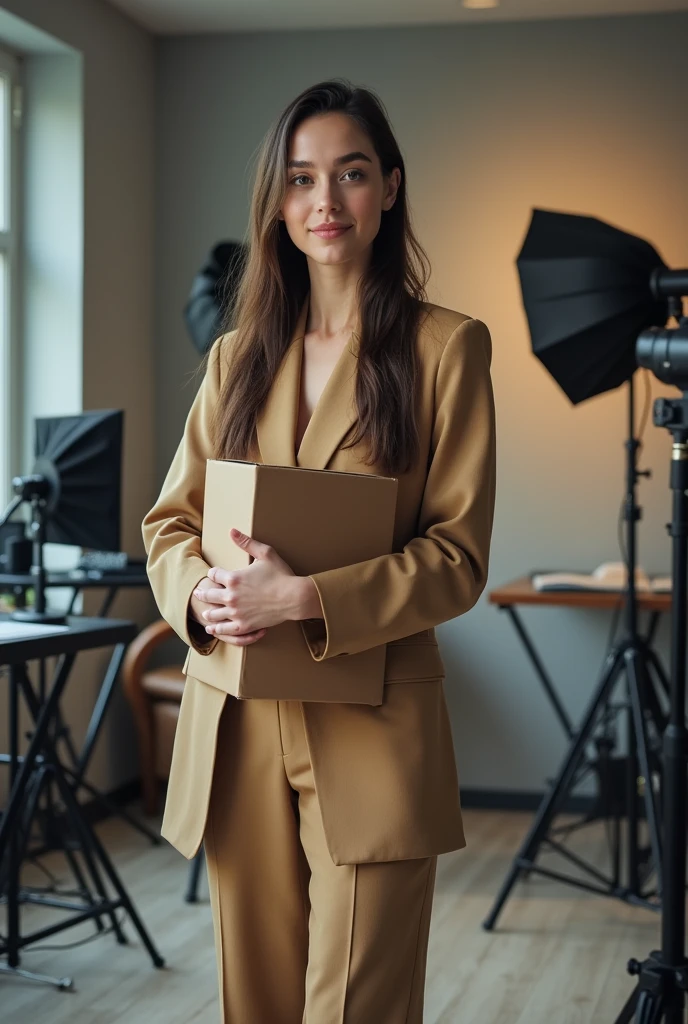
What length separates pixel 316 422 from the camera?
1.64 metres

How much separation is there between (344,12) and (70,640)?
9.14 feet

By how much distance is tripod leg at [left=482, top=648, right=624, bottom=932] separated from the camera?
10.5 ft

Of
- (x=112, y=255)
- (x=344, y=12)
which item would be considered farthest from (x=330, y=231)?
(x=344, y=12)

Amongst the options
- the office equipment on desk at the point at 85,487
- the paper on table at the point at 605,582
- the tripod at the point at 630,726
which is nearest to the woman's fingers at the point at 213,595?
the office equipment on desk at the point at 85,487

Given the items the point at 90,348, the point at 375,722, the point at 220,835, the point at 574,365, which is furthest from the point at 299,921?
the point at 90,348

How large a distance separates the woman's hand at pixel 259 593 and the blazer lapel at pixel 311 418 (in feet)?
0.65

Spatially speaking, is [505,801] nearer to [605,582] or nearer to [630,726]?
[605,582]

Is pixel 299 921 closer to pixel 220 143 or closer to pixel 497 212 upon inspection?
pixel 497 212

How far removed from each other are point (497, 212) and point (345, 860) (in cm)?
336

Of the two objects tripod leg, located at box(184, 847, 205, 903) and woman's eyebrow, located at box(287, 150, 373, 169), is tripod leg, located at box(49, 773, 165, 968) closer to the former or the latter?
tripod leg, located at box(184, 847, 205, 903)

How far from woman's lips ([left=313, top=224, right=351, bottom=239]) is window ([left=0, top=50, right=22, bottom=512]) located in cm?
262

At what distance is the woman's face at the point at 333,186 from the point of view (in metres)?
1.63

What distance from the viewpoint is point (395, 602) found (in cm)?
151

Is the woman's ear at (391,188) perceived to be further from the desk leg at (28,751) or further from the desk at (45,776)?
the desk leg at (28,751)
